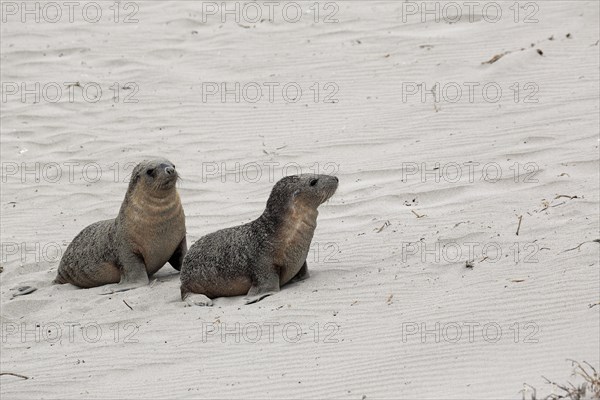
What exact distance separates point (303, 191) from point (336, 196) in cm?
221

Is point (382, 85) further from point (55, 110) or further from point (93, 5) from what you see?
point (93, 5)

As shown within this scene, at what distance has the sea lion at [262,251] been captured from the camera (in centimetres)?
905

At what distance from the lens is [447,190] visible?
10922 millimetres

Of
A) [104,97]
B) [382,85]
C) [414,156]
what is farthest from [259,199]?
[104,97]

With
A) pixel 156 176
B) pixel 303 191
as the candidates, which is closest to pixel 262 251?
pixel 303 191

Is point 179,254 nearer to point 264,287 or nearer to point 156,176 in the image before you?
point 156,176

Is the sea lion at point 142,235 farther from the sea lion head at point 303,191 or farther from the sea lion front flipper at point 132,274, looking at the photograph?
the sea lion head at point 303,191

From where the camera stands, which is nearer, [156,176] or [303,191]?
[303,191]

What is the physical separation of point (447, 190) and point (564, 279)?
9.47 feet

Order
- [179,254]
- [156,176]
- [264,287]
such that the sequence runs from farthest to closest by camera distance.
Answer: [179,254], [156,176], [264,287]

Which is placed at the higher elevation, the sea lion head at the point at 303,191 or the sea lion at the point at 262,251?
the sea lion head at the point at 303,191

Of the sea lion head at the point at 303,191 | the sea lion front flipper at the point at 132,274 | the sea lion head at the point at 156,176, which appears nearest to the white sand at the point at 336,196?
the sea lion front flipper at the point at 132,274

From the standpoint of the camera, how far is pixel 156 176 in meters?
9.75

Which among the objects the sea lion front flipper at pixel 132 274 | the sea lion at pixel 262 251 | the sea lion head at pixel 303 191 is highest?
the sea lion head at pixel 303 191
